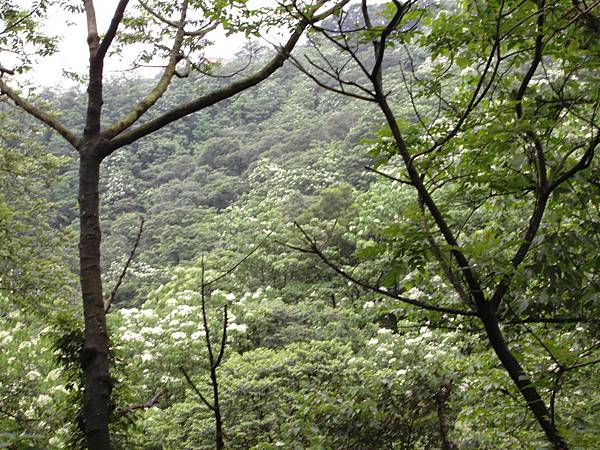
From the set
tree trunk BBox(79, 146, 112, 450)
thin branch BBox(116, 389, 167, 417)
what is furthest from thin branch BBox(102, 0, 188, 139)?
thin branch BBox(116, 389, 167, 417)

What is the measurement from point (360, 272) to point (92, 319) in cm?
933

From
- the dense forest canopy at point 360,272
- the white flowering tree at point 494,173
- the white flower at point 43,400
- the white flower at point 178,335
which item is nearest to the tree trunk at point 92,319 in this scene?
the dense forest canopy at point 360,272

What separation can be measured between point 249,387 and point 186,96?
2702cm

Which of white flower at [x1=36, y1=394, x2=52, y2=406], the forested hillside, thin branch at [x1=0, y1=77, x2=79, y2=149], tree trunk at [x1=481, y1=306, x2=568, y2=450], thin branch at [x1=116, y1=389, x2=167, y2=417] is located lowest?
tree trunk at [x1=481, y1=306, x2=568, y2=450]

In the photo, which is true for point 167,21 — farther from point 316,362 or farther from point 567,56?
point 316,362


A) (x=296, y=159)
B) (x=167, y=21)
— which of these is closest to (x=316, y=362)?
(x=167, y=21)

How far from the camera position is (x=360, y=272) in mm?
11531

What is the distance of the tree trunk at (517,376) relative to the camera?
1.65m

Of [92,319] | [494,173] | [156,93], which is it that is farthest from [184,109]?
[494,173]

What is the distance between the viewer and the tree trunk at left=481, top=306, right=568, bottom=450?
1.65 metres

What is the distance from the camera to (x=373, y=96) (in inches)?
60.4

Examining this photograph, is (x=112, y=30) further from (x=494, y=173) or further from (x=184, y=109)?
(x=494, y=173)

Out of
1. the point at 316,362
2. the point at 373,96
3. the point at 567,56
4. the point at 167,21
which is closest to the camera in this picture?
the point at 373,96

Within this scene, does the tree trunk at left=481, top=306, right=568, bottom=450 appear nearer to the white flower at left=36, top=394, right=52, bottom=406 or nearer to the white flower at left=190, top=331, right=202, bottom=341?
the white flower at left=36, top=394, right=52, bottom=406
